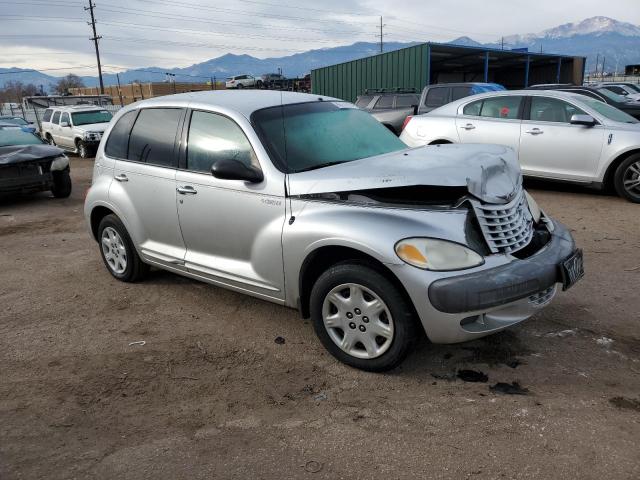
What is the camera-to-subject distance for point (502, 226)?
314cm

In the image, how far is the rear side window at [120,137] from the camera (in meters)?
4.78

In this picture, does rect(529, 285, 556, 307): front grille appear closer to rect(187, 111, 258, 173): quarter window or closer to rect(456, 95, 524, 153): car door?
rect(187, 111, 258, 173): quarter window

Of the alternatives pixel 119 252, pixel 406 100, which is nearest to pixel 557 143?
pixel 119 252

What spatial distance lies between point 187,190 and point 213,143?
1.39 feet

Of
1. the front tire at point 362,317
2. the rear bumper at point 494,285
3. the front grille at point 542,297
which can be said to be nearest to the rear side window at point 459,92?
the front grille at point 542,297

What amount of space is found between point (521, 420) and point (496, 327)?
0.52m

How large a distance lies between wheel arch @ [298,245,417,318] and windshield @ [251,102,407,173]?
0.66m

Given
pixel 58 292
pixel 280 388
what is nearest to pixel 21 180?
pixel 58 292

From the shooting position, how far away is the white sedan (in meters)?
7.24

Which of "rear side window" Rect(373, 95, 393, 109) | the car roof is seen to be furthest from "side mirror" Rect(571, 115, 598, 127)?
"rear side window" Rect(373, 95, 393, 109)

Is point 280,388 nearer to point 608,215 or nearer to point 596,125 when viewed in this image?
point 608,215

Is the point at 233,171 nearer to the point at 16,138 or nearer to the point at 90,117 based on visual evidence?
the point at 16,138

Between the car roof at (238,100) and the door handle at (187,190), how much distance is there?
0.67 metres

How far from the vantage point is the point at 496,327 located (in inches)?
118
